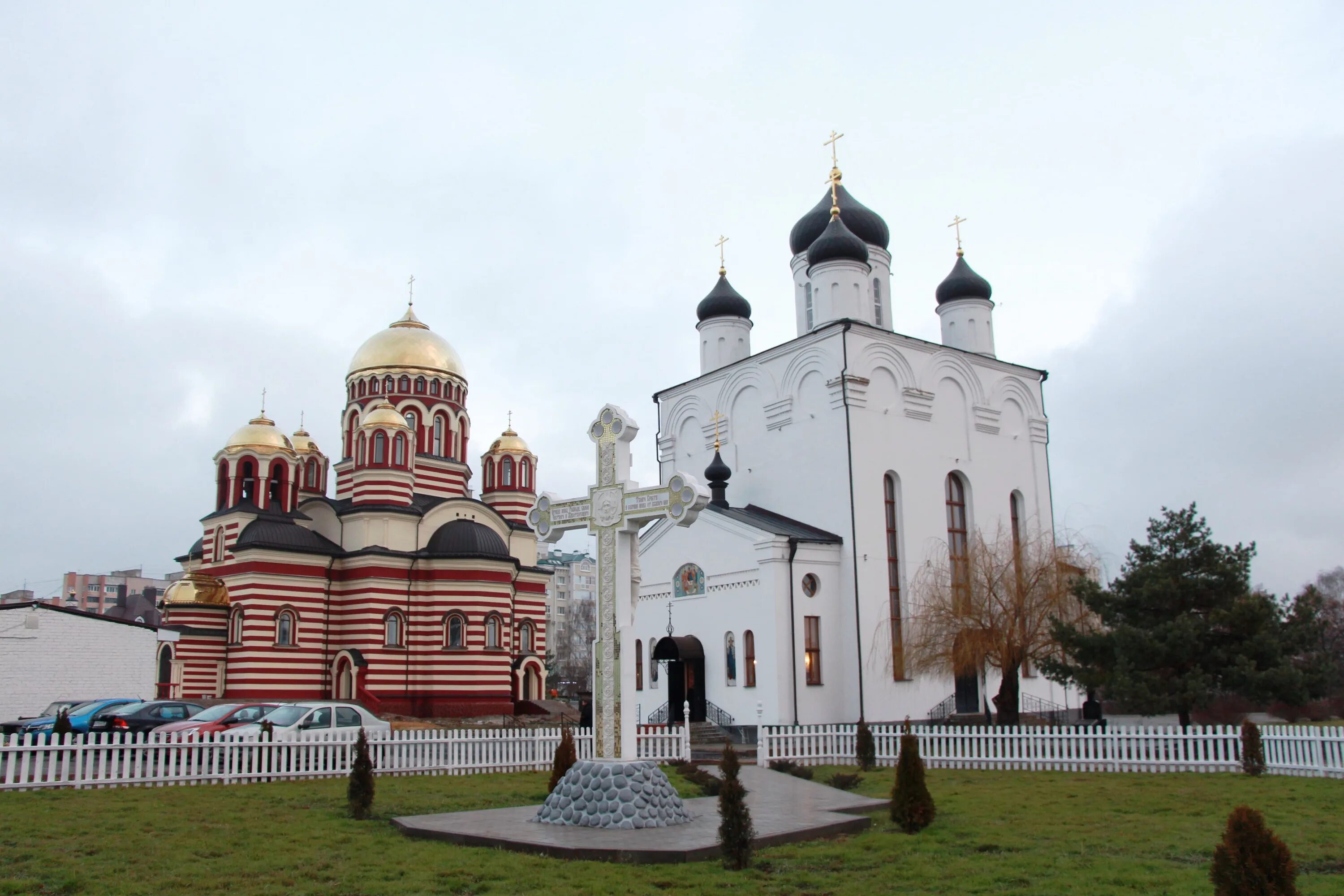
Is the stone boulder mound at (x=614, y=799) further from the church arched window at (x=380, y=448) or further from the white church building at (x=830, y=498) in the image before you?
the church arched window at (x=380, y=448)

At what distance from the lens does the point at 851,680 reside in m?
24.0

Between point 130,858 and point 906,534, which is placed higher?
point 906,534

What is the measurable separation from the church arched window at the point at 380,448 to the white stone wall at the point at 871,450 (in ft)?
29.1

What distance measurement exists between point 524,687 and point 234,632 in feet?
30.2

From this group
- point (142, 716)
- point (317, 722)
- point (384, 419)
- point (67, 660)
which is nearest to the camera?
point (317, 722)

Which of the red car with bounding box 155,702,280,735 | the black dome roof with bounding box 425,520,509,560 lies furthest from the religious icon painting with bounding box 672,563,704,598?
the red car with bounding box 155,702,280,735

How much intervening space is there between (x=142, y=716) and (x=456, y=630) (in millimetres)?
11907

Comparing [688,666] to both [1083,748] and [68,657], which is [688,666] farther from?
[68,657]

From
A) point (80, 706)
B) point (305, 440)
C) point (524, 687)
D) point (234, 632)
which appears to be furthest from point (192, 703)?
point (305, 440)

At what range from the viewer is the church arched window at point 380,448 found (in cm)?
3203

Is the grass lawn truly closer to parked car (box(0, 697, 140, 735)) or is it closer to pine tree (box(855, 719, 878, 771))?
pine tree (box(855, 719, 878, 771))

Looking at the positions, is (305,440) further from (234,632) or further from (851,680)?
(851,680)

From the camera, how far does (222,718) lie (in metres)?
17.4

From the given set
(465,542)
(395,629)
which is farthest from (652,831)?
(465,542)
